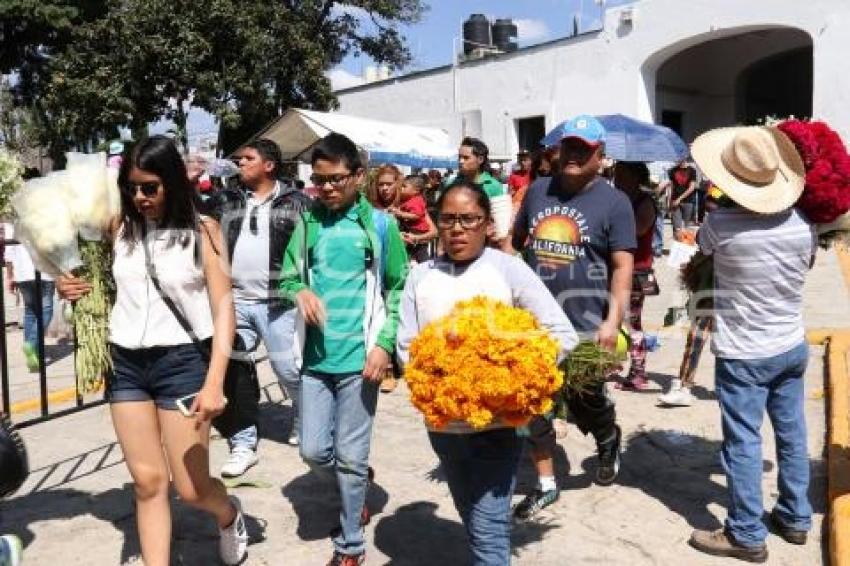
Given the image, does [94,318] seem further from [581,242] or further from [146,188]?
[581,242]

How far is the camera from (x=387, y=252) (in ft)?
12.5

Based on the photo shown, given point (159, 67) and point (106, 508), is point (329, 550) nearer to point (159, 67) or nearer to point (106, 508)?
point (106, 508)

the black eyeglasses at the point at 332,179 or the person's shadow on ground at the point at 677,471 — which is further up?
the black eyeglasses at the point at 332,179

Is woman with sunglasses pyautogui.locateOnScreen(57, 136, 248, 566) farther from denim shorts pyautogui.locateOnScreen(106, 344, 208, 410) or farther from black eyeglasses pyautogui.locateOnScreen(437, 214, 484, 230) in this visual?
black eyeglasses pyautogui.locateOnScreen(437, 214, 484, 230)

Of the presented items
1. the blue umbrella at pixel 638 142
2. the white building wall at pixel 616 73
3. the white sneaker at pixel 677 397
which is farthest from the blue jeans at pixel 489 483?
the white building wall at pixel 616 73

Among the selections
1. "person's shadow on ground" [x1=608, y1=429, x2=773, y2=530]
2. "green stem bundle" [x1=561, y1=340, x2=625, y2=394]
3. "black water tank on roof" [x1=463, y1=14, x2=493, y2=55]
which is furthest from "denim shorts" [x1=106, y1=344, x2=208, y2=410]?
"black water tank on roof" [x1=463, y1=14, x2=493, y2=55]

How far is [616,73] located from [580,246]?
19.2 metres

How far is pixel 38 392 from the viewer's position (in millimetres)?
7398

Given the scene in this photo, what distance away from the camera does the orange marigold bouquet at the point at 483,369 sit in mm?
2795

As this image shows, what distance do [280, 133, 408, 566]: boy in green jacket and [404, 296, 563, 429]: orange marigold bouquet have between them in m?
0.75

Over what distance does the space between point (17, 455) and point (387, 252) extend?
70.5 inches

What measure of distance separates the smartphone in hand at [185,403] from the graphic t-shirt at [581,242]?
187 centimetres

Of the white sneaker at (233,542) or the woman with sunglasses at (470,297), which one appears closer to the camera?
the woman with sunglasses at (470,297)

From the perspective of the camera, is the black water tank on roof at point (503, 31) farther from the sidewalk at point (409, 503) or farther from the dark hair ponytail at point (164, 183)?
the dark hair ponytail at point (164, 183)
